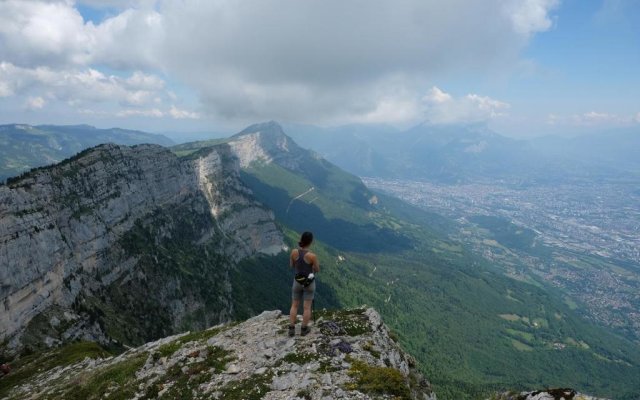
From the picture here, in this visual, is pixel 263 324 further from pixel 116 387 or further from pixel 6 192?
pixel 6 192

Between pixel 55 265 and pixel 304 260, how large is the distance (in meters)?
109

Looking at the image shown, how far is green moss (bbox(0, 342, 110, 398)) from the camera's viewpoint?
2243 inches

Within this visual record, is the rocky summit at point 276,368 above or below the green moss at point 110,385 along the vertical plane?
above

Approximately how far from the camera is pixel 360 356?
88.7 ft

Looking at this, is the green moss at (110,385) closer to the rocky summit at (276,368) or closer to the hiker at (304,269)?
the rocky summit at (276,368)

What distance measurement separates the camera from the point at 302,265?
2788 centimetres

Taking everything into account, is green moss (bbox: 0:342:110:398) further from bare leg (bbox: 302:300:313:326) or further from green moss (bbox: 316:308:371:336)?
A: bare leg (bbox: 302:300:313:326)

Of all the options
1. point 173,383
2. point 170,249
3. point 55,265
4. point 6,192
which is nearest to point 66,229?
point 55,265

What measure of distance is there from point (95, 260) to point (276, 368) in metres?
128

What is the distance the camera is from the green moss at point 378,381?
2283 centimetres

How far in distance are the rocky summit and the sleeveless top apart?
5.24m

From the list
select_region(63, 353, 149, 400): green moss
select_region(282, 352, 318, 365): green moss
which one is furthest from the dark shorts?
select_region(63, 353, 149, 400): green moss

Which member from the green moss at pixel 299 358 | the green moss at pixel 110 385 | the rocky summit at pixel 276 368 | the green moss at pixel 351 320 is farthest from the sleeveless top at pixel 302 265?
the green moss at pixel 110 385

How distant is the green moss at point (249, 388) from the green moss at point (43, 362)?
41883 millimetres
